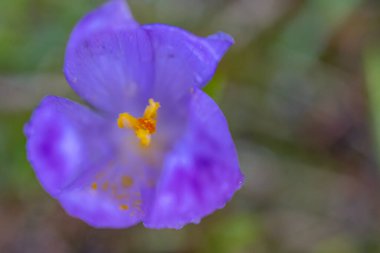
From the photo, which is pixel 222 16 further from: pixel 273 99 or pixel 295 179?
pixel 295 179

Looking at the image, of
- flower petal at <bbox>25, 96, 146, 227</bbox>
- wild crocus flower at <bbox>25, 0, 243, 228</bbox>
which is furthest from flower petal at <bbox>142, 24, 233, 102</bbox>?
flower petal at <bbox>25, 96, 146, 227</bbox>

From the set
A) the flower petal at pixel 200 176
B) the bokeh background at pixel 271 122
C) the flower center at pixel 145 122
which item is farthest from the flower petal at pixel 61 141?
the bokeh background at pixel 271 122

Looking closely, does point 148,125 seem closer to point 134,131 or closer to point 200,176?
point 134,131

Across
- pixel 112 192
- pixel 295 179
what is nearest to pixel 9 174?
pixel 112 192

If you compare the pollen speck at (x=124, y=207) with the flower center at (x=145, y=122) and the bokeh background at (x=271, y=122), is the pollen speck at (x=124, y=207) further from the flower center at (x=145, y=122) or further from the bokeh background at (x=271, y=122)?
the bokeh background at (x=271, y=122)

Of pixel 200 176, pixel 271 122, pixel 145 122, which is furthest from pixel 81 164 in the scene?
pixel 271 122

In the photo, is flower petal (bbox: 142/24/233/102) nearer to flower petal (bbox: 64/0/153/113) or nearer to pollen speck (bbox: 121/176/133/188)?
flower petal (bbox: 64/0/153/113)

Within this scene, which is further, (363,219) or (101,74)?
(363,219)
